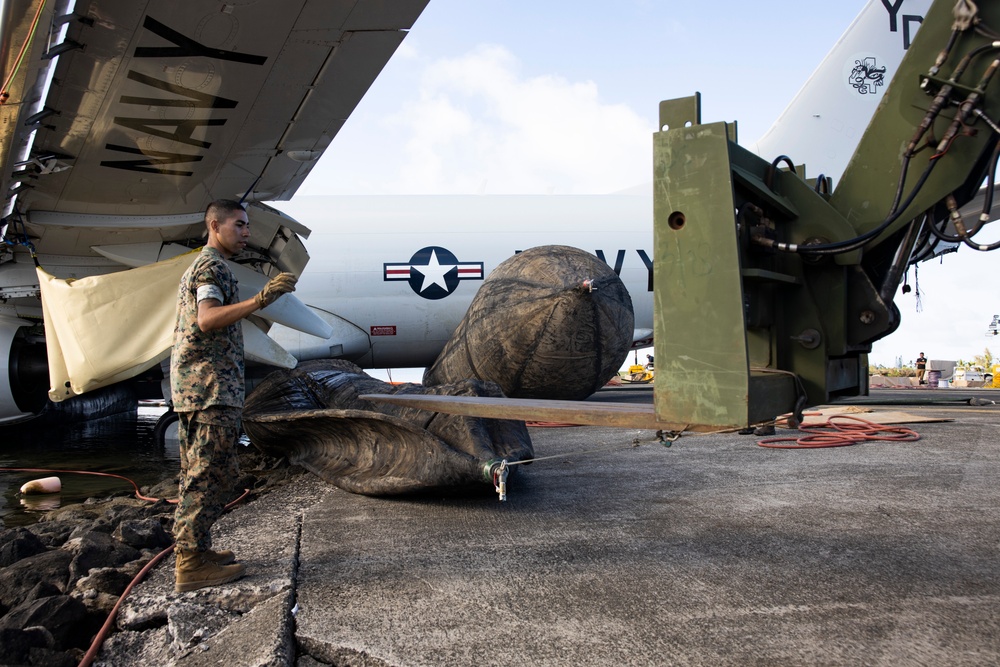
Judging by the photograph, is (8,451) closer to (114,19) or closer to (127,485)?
(127,485)

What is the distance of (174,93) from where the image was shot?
4688 millimetres

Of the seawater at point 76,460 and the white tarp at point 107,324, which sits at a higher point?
the white tarp at point 107,324

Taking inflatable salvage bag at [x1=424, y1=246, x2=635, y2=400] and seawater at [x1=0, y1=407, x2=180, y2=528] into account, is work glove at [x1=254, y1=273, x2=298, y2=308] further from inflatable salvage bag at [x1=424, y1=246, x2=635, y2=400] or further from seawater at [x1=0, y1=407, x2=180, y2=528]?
inflatable salvage bag at [x1=424, y1=246, x2=635, y2=400]

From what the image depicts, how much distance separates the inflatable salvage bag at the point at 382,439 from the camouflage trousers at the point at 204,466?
1069 mm

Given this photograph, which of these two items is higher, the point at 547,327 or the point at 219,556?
the point at 547,327

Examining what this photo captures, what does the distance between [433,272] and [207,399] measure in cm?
777

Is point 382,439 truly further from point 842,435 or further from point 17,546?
point 842,435

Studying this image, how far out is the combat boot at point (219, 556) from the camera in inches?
100

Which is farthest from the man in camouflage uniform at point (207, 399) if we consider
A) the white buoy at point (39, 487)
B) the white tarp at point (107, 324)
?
the white buoy at point (39, 487)

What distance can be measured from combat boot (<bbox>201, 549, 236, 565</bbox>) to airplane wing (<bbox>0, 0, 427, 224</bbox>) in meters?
3.03

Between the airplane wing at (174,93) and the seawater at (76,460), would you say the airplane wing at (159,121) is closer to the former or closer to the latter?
the airplane wing at (174,93)

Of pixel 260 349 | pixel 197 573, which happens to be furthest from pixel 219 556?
pixel 260 349

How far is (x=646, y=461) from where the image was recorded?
5191 millimetres

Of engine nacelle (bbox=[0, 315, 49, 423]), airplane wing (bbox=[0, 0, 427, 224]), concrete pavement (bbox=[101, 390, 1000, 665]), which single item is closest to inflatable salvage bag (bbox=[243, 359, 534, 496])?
concrete pavement (bbox=[101, 390, 1000, 665])
